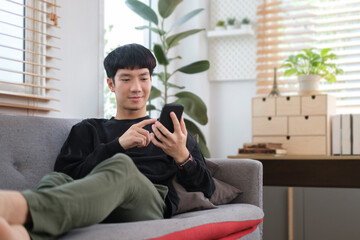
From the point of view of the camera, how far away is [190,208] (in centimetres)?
192

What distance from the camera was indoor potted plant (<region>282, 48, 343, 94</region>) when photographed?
3.37 m

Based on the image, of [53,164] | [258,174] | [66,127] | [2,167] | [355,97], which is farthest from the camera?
[355,97]

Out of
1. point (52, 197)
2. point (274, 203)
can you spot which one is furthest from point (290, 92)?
point (52, 197)

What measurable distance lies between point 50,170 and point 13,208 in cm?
77

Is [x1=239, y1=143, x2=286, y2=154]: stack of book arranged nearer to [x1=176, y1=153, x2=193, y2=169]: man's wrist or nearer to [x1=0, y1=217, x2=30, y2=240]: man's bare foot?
[x1=176, y1=153, x2=193, y2=169]: man's wrist

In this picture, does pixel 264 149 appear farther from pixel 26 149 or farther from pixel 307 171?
pixel 26 149

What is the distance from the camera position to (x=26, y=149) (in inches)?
71.4

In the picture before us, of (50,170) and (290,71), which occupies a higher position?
(290,71)

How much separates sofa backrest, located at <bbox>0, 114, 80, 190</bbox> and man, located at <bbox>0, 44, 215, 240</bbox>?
54 millimetres

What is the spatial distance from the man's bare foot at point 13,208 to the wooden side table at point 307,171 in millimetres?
2238

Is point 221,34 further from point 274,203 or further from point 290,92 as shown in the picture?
point 274,203

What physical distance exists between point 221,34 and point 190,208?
2148mm

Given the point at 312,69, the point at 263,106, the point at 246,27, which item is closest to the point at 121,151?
the point at 263,106

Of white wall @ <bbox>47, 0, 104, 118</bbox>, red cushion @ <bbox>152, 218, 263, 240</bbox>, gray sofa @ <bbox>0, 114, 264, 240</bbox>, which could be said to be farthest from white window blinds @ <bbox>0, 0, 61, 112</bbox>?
red cushion @ <bbox>152, 218, 263, 240</bbox>
